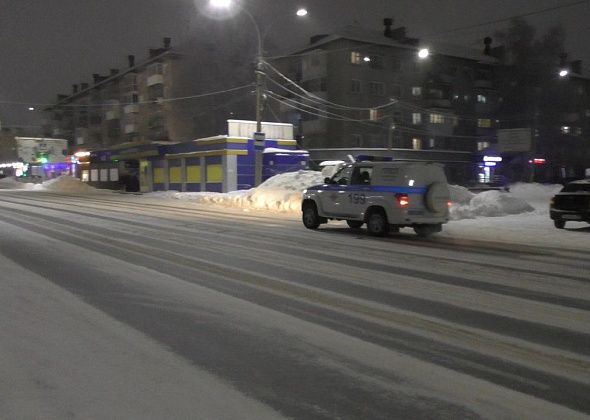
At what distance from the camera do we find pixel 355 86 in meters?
52.8

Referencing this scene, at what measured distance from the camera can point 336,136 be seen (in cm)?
5347

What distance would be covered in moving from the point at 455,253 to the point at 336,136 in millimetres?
42026

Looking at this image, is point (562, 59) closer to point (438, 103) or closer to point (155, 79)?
point (438, 103)

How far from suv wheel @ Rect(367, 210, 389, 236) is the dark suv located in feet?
18.9

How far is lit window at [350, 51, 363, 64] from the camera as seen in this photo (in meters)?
52.4

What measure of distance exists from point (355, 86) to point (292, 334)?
48859 millimetres

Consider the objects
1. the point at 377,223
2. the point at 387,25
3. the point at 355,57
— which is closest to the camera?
the point at 377,223

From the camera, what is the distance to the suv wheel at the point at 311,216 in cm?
1694

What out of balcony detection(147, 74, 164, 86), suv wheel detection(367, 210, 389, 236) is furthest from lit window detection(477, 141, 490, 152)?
suv wheel detection(367, 210, 389, 236)

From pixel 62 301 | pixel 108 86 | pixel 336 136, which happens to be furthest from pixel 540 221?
pixel 108 86

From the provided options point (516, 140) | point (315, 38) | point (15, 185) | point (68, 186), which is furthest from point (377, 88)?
point (15, 185)

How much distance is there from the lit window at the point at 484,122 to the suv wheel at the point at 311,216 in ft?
168

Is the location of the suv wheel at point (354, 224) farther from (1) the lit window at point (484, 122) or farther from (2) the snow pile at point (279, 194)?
(1) the lit window at point (484, 122)

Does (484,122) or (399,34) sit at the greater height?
(399,34)
